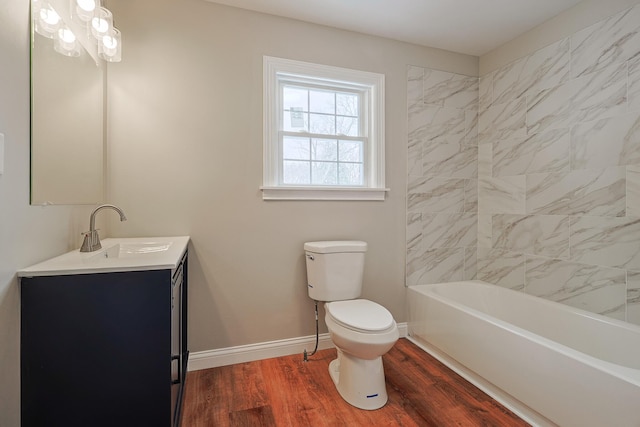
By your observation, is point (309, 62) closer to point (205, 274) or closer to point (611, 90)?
point (205, 274)

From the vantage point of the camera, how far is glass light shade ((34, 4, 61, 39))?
118 cm

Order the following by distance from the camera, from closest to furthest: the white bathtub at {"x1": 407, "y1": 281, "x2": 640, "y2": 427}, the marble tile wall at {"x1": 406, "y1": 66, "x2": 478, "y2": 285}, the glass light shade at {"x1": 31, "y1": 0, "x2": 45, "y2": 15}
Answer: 1. the glass light shade at {"x1": 31, "y1": 0, "x2": 45, "y2": 15}
2. the white bathtub at {"x1": 407, "y1": 281, "x2": 640, "y2": 427}
3. the marble tile wall at {"x1": 406, "y1": 66, "x2": 478, "y2": 285}

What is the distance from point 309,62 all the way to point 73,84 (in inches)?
57.2

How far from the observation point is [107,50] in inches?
63.6

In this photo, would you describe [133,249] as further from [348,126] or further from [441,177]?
[441,177]

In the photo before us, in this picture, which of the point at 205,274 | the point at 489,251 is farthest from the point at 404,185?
the point at 205,274

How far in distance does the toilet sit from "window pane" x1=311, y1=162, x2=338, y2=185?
0.50m

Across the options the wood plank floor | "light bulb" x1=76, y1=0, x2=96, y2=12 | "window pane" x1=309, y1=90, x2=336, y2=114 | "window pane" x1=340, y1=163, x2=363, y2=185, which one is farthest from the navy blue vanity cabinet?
"window pane" x1=309, y1=90, x2=336, y2=114

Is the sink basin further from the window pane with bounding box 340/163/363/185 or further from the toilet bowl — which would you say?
the window pane with bounding box 340/163/363/185

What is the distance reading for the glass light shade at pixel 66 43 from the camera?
1316mm

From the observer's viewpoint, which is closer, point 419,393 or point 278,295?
point 419,393

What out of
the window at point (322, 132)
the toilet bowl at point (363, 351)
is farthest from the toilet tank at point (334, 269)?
the window at point (322, 132)

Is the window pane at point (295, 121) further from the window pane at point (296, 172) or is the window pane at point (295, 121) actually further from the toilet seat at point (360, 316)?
the toilet seat at point (360, 316)

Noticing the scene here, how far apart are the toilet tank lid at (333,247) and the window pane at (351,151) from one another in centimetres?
69
